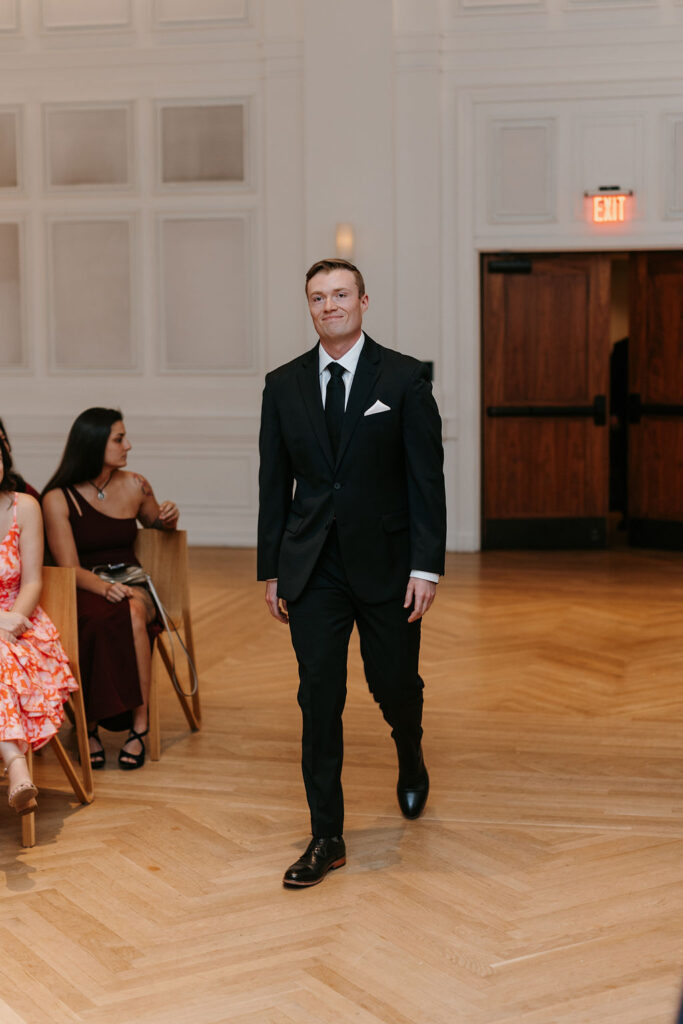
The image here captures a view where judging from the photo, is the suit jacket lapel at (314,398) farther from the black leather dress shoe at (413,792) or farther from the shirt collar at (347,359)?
the black leather dress shoe at (413,792)

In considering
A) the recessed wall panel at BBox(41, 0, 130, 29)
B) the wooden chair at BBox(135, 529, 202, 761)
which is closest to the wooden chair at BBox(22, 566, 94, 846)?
the wooden chair at BBox(135, 529, 202, 761)

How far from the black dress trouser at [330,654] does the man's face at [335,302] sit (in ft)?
1.81

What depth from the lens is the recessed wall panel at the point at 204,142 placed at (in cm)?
925

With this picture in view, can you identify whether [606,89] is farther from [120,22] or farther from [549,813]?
A: [549,813]

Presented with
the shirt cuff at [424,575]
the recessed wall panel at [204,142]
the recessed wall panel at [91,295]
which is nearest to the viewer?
the shirt cuff at [424,575]

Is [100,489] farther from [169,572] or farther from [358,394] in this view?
[358,394]

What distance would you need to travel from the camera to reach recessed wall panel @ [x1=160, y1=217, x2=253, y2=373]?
9.37 metres

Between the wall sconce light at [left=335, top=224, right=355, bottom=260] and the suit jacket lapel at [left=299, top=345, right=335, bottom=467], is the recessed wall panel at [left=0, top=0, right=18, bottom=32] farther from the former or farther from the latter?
the suit jacket lapel at [left=299, top=345, right=335, bottom=467]

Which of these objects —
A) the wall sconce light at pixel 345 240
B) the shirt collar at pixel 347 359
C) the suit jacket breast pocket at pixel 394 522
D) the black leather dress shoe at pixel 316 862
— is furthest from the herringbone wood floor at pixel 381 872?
the wall sconce light at pixel 345 240

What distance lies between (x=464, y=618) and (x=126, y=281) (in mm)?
4188

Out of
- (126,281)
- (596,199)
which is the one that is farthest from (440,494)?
(126,281)

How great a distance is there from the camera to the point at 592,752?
461 centimetres

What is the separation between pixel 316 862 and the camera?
3.46m

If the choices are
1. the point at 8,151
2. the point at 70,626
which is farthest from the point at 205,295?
the point at 70,626
